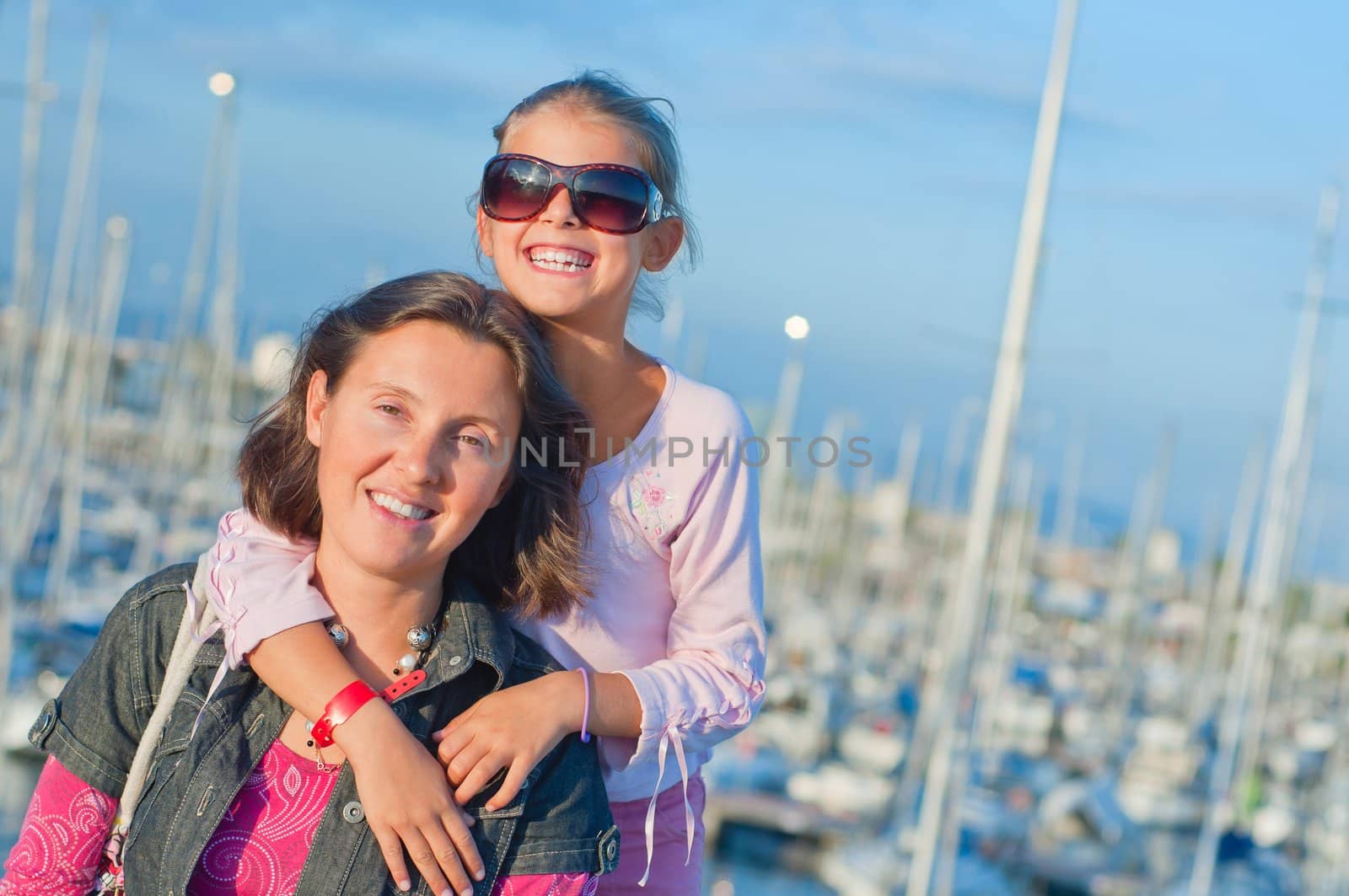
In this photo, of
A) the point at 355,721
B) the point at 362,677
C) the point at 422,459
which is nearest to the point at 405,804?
the point at 355,721

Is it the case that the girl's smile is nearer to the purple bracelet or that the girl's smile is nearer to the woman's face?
the woman's face

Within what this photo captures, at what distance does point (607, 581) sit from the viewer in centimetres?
263

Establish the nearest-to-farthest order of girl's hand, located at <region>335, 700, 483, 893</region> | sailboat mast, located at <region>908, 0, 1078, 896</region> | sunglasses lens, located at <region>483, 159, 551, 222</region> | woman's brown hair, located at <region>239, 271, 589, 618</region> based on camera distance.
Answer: girl's hand, located at <region>335, 700, 483, 893</region> → woman's brown hair, located at <region>239, 271, 589, 618</region> → sunglasses lens, located at <region>483, 159, 551, 222</region> → sailboat mast, located at <region>908, 0, 1078, 896</region>

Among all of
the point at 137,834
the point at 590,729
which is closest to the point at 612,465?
the point at 590,729

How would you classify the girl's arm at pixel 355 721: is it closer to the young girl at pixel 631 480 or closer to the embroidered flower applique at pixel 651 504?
the young girl at pixel 631 480

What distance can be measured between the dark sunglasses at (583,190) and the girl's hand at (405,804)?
100 cm

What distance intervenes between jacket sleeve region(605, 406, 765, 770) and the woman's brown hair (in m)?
0.22

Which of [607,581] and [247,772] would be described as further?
[607,581]

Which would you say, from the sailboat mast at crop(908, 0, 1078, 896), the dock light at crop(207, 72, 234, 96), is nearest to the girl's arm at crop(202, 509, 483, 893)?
the dock light at crop(207, 72, 234, 96)

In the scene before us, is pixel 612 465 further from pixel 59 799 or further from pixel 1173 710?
pixel 1173 710

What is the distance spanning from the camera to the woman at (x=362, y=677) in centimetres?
216

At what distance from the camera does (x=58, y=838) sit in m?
2.28

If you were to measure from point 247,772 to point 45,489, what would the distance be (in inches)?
921

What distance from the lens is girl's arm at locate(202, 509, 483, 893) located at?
2.13 metres
